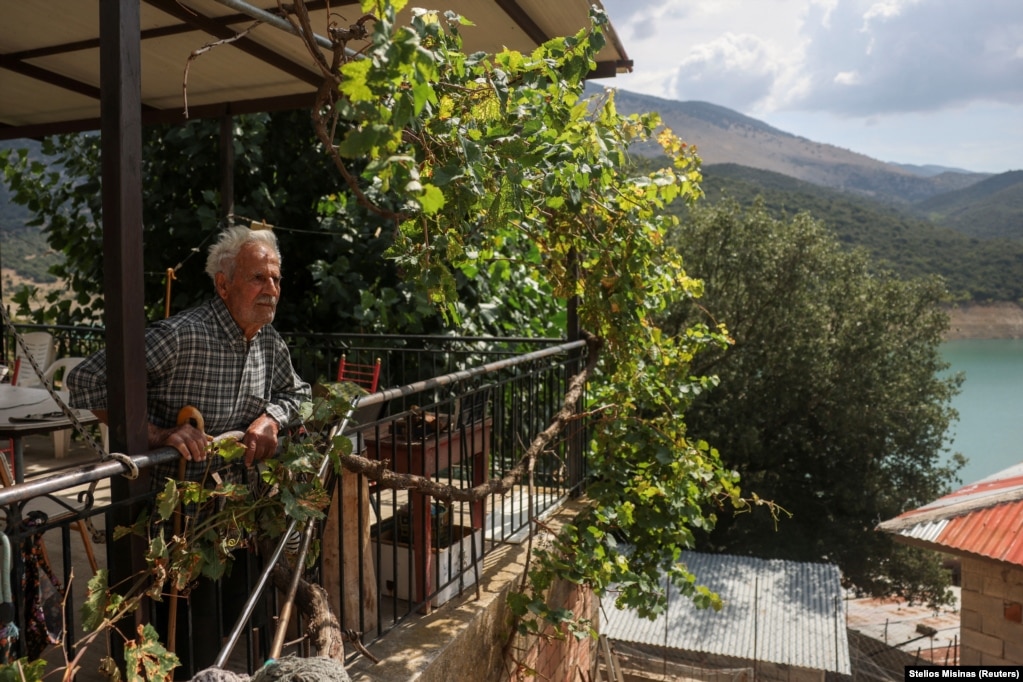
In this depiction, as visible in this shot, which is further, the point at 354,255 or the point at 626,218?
the point at 354,255

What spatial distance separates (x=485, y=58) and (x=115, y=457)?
5.29ft

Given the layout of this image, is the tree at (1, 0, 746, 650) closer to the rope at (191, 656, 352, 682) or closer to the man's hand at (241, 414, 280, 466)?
the man's hand at (241, 414, 280, 466)

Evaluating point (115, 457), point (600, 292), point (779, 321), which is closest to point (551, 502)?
point (600, 292)

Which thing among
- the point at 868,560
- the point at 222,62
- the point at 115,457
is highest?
the point at 222,62

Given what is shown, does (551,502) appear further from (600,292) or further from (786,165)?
(786,165)

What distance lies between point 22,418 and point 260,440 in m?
1.93

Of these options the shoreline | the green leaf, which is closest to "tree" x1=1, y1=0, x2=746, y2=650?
the green leaf

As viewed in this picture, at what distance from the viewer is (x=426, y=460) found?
344cm

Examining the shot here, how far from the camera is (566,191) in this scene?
→ 285 centimetres

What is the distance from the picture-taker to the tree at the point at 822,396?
64.4 ft

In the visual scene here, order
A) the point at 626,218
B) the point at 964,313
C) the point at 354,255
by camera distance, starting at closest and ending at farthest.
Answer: the point at 626,218, the point at 354,255, the point at 964,313

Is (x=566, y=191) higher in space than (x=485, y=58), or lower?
lower

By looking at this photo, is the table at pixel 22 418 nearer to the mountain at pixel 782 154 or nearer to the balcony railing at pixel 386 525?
the balcony railing at pixel 386 525

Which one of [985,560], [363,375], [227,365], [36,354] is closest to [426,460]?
[227,365]
